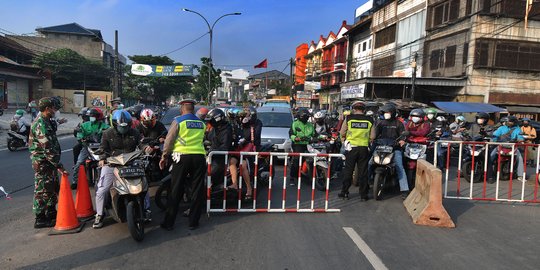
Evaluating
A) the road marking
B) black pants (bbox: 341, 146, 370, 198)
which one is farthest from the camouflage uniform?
black pants (bbox: 341, 146, 370, 198)

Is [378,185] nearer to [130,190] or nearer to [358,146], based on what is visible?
[358,146]

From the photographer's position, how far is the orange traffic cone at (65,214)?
16.8ft

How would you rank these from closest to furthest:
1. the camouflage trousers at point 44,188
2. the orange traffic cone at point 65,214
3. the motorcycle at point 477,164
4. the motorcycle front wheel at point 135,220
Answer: the motorcycle front wheel at point 135,220
the orange traffic cone at point 65,214
the camouflage trousers at point 44,188
the motorcycle at point 477,164

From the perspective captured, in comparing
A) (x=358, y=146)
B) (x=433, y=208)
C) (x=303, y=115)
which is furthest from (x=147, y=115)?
(x=433, y=208)

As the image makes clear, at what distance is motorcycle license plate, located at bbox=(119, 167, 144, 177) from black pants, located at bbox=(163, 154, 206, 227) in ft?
1.56

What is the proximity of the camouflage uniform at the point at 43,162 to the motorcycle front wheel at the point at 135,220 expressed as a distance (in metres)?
1.40

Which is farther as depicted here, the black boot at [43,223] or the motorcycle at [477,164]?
the motorcycle at [477,164]

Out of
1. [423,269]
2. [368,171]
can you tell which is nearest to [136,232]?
[423,269]

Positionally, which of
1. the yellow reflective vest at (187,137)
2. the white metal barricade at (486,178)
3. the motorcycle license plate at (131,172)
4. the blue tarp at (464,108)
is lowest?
the white metal barricade at (486,178)

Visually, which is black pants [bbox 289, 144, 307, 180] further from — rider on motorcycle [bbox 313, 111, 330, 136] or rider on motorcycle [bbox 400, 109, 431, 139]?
rider on motorcycle [bbox 400, 109, 431, 139]

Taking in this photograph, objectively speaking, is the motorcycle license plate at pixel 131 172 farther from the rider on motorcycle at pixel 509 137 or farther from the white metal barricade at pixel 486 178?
the rider on motorcycle at pixel 509 137

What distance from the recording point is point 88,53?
5472cm

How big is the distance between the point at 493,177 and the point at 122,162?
9.34m

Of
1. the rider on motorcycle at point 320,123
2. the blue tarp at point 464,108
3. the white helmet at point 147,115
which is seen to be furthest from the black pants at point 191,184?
the blue tarp at point 464,108
